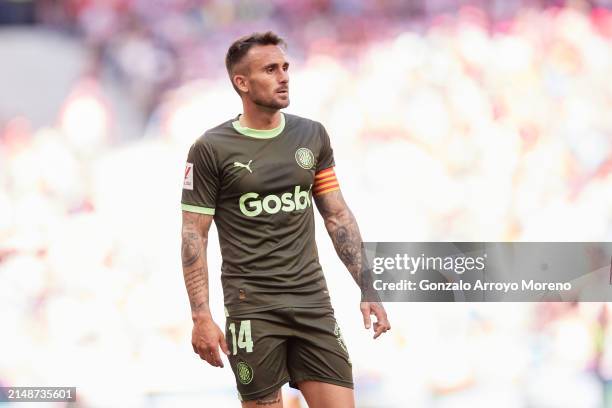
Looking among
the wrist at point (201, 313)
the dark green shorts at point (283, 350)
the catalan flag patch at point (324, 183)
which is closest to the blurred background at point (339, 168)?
the catalan flag patch at point (324, 183)

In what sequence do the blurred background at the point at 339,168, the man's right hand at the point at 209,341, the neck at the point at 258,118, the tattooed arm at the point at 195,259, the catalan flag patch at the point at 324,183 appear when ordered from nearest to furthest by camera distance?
the man's right hand at the point at 209,341, the tattooed arm at the point at 195,259, the neck at the point at 258,118, the catalan flag patch at the point at 324,183, the blurred background at the point at 339,168

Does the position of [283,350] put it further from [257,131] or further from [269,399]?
[257,131]

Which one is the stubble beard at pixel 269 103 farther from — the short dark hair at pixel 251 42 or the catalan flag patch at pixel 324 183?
the catalan flag patch at pixel 324 183

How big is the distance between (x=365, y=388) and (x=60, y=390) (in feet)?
5.18

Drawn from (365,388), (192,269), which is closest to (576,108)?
(365,388)

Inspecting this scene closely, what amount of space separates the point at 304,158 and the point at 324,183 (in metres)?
0.17

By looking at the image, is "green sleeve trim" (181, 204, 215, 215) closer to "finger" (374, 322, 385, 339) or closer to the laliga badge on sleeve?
the laliga badge on sleeve

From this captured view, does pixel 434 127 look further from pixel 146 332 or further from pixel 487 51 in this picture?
pixel 146 332

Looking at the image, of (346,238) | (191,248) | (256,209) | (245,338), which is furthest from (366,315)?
(191,248)

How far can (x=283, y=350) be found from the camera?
3805 mm

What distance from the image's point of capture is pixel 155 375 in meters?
5.32

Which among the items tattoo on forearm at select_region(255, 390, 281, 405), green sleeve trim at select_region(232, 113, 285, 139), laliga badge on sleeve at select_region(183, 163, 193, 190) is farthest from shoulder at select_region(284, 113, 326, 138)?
tattoo on forearm at select_region(255, 390, 281, 405)

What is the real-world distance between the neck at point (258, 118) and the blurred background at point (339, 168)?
139 cm

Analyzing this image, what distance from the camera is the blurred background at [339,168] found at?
5188mm
